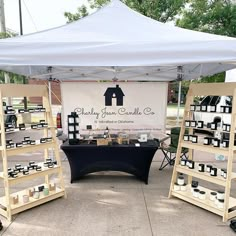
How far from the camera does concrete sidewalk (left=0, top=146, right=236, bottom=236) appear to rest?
2.28 m

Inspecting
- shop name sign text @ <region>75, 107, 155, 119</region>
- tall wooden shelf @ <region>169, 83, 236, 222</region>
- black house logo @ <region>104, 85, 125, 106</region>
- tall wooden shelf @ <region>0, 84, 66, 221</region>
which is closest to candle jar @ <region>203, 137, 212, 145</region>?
tall wooden shelf @ <region>169, 83, 236, 222</region>

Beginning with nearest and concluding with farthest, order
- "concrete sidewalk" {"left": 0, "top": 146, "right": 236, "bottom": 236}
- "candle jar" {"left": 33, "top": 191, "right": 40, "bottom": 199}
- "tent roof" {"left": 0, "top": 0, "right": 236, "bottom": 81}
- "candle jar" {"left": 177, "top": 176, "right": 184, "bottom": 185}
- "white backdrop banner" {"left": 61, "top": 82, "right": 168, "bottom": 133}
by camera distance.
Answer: "tent roof" {"left": 0, "top": 0, "right": 236, "bottom": 81}, "concrete sidewalk" {"left": 0, "top": 146, "right": 236, "bottom": 236}, "candle jar" {"left": 33, "top": 191, "right": 40, "bottom": 199}, "candle jar" {"left": 177, "top": 176, "right": 184, "bottom": 185}, "white backdrop banner" {"left": 61, "top": 82, "right": 168, "bottom": 133}

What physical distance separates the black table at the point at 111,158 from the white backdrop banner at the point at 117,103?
1118 millimetres

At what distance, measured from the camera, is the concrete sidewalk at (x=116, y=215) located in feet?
7.48

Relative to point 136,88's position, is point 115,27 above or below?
above

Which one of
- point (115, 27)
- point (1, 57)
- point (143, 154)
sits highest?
point (115, 27)

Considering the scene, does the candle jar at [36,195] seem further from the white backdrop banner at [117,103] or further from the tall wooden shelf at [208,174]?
the white backdrop banner at [117,103]

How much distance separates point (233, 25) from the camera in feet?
23.8

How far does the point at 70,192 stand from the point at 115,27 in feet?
7.74

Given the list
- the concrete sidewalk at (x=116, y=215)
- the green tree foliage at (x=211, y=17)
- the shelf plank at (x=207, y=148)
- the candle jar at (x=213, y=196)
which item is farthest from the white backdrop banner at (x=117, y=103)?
the green tree foliage at (x=211, y=17)

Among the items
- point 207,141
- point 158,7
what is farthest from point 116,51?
point 158,7

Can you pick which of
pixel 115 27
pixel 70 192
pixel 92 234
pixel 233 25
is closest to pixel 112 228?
pixel 92 234

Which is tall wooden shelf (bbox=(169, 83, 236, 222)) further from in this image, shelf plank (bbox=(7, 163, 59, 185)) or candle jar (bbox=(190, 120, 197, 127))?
shelf plank (bbox=(7, 163, 59, 185))

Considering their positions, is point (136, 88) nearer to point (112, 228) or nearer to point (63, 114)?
point (63, 114)
